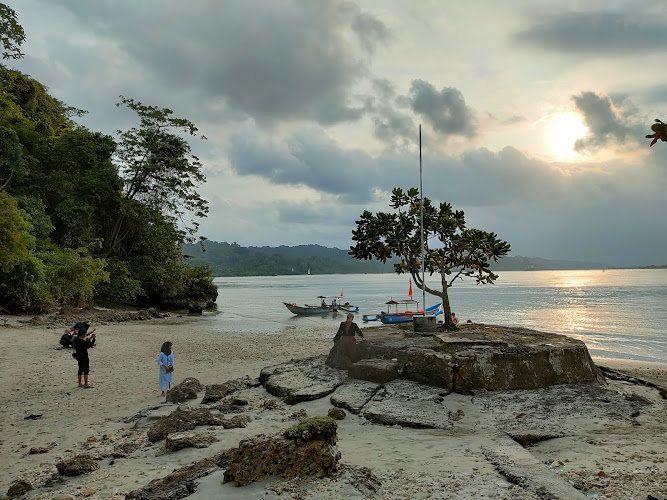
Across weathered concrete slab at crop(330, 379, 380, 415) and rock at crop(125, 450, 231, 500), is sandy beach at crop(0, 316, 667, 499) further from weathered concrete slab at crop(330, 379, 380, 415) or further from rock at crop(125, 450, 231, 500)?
weathered concrete slab at crop(330, 379, 380, 415)

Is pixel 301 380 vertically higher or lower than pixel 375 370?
lower

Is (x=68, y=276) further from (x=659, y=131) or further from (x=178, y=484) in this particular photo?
(x=659, y=131)

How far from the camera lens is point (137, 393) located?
10.8 m

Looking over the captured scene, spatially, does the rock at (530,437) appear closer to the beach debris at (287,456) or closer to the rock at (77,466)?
the beach debris at (287,456)

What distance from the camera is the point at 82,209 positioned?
31.8m

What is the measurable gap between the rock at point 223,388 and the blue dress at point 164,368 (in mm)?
1060

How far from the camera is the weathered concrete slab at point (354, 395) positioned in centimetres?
816

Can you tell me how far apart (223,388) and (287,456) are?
5.43 metres

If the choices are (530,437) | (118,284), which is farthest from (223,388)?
(118,284)


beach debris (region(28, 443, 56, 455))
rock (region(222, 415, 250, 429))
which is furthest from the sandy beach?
rock (region(222, 415, 250, 429))

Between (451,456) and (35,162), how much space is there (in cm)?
3343

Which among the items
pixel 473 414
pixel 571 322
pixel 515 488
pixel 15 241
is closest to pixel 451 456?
pixel 515 488

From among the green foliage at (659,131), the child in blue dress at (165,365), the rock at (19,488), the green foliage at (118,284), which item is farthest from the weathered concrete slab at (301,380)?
the green foliage at (118,284)

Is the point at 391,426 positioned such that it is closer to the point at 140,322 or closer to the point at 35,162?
the point at 140,322
